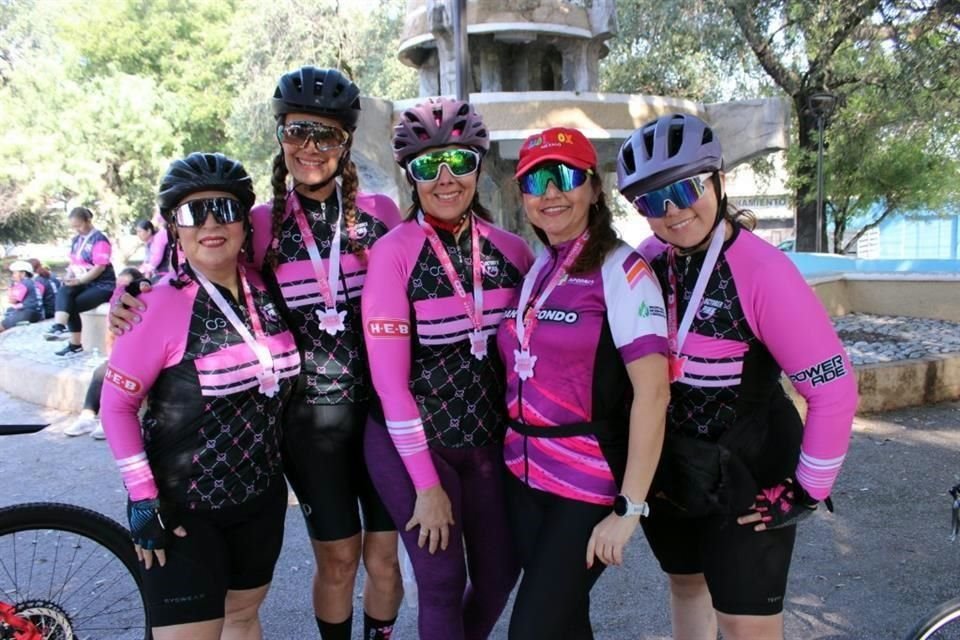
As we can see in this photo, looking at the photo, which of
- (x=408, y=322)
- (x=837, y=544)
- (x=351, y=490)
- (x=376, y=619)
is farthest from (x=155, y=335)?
(x=837, y=544)

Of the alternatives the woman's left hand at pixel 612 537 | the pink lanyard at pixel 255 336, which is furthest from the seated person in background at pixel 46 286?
the woman's left hand at pixel 612 537

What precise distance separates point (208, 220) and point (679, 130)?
165 centimetres

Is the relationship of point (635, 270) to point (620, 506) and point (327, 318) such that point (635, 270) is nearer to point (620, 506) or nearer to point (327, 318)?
point (620, 506)

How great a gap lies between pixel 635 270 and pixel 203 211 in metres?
1.49

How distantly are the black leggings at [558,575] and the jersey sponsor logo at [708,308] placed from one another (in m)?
0.70

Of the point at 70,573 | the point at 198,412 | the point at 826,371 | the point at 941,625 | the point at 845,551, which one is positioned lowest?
the point at 845,551

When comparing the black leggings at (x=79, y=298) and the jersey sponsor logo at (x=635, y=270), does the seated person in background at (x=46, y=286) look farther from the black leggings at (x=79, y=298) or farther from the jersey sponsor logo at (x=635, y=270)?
the jersey sponsor logo at (x=635, y=270)

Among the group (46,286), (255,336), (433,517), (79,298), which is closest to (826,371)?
(433,517)

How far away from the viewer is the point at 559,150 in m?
2.51

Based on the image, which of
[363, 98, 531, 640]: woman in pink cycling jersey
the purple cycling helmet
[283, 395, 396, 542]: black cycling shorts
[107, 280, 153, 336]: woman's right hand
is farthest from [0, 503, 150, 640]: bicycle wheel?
the purple cycling helmet

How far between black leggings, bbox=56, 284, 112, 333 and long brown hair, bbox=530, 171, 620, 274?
9.26 meters

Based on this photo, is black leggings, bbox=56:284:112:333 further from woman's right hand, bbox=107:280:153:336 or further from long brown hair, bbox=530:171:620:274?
long brown hair, bbox=530:171:620:274

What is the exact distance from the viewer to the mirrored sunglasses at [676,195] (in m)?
2.42

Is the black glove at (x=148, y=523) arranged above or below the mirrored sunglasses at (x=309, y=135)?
below
